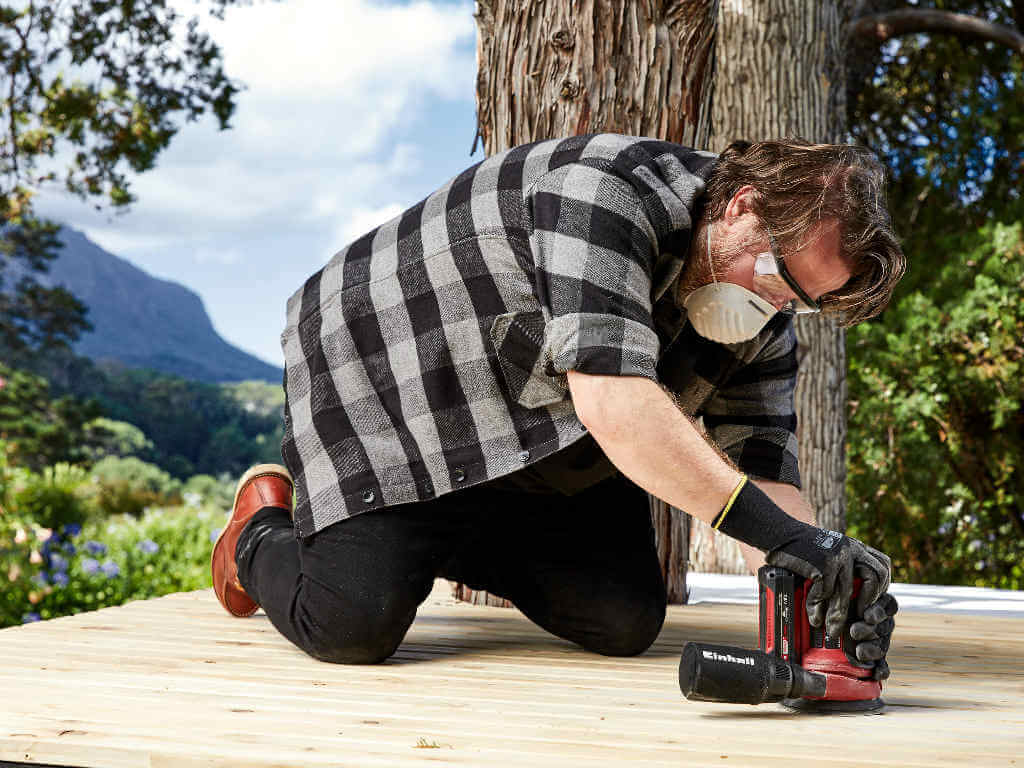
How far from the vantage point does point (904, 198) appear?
690 cm

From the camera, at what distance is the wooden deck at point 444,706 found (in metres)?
1.31

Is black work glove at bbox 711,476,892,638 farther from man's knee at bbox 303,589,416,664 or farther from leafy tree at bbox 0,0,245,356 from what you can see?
leafy tree at bbox 0,0,245,356

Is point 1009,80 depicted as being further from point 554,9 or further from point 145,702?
point 145,702

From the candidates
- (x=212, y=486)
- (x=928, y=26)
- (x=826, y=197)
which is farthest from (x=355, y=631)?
(x=212, y=486)

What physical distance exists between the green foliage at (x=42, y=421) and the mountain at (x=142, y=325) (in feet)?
11.0

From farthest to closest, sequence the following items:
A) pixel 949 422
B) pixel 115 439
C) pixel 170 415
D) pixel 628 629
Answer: pixel 170 415 → pixel 115 439 → pixel 949 422 → pixel 628 629

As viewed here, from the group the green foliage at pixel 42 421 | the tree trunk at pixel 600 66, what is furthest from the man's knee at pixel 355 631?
the green foliage at pixel 42 421

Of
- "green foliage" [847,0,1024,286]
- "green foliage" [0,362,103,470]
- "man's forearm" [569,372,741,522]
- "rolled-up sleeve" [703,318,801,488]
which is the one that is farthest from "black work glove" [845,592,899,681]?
"green foliage" [0,362,103,470]

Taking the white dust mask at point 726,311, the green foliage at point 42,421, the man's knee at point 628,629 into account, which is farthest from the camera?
the green foliage at point 42,421

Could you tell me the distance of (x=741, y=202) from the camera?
1.65m

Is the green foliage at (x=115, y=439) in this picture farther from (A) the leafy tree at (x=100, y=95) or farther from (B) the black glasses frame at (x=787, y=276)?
(B) the black glasses frame at (x=787, y=276)

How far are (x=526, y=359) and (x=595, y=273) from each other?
261 millimetres

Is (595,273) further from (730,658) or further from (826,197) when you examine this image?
(730,658)

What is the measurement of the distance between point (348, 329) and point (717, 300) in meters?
0.68
